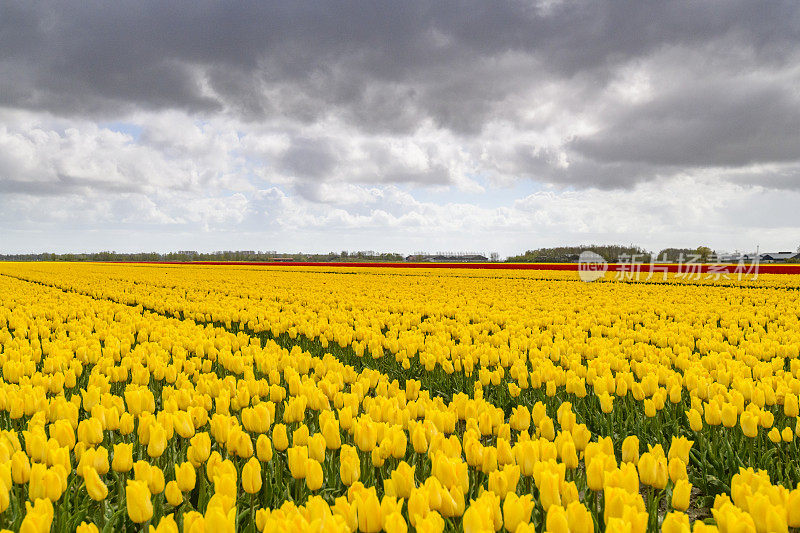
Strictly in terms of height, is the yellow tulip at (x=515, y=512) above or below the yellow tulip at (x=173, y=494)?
above

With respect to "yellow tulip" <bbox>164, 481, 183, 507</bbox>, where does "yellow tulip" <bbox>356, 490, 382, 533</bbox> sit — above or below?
above

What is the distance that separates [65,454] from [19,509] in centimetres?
39

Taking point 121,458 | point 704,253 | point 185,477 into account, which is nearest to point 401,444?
point 185,477

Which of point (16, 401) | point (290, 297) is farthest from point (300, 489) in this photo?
point (290, 297)

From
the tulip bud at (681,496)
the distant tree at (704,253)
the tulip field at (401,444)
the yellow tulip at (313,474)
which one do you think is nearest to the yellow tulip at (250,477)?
the tulip field at (401,444)

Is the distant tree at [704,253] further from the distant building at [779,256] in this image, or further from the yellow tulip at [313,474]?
the yellow tulip at [313,474]

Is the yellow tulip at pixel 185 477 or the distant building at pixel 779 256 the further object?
the distant building at pixel 779 256

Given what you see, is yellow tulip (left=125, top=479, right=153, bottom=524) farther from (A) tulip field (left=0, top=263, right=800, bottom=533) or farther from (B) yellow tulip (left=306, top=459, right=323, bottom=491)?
(B) yellow tulip (left=306, top=459, right=323, bottom=491)

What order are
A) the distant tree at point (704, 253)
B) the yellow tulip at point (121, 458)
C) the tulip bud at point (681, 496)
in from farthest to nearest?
the distant tree at point (704, 253) < the yellow tulip at point (121, 458) < the tulip bud at point (681, 496)

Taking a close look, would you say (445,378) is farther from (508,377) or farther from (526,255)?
(526,255)

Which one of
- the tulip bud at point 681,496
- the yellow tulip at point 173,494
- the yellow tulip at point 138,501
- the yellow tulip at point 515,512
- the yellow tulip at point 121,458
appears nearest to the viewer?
the yellow tulip at point 515,512

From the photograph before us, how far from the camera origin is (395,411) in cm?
396

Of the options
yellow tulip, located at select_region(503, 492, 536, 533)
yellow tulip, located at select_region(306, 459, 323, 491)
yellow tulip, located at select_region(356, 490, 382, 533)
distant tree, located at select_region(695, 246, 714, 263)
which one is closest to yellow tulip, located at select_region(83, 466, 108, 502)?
yellow tulip, located at select_region(306, 459, 323, 491)

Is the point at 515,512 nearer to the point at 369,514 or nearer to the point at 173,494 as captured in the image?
the point at 369,514
